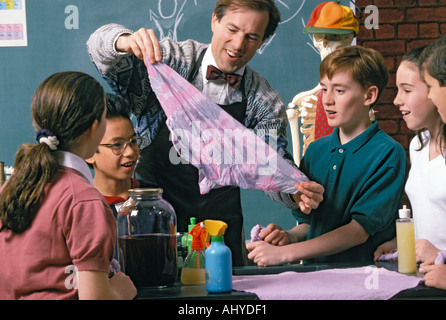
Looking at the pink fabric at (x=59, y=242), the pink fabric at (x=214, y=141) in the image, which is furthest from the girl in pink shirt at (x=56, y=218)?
the pink fabric at (x=214, y=141)

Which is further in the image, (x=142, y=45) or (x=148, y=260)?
(x=142, y=45)

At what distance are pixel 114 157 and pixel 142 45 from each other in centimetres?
36

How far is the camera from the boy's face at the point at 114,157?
5.97ft

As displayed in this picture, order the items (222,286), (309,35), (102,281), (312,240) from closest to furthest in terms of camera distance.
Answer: (102,281) < (222,286) < (312,240) < (309,35)

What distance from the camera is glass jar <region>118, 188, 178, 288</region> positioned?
1.30 meters

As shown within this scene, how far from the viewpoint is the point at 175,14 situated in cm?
219

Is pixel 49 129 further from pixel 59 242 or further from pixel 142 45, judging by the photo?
pixel 142 45

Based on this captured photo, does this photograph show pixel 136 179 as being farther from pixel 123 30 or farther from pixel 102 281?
pixel 102 281

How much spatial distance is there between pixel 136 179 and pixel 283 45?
2.45 ft

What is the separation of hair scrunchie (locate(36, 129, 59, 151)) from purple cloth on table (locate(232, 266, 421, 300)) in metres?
0.49

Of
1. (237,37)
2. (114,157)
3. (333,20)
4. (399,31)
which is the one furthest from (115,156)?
(399,31)

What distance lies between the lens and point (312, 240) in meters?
1.67

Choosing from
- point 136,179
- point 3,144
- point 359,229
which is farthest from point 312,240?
point 3,144
